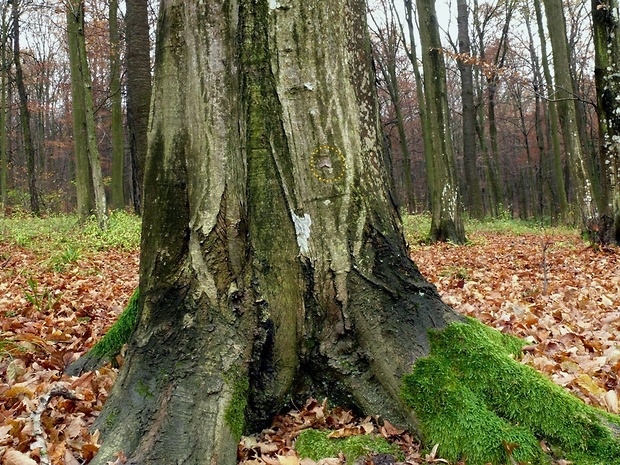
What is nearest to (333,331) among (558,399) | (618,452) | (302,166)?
(302,166)

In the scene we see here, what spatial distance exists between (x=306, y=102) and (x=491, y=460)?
1.95 meters

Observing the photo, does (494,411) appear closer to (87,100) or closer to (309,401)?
(309,401)

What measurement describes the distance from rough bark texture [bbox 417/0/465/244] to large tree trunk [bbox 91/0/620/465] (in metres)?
9.72

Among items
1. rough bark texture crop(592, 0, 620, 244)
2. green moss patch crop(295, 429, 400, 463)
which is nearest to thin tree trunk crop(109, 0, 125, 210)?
rough bark texture crop(592, 0, 620, 244)

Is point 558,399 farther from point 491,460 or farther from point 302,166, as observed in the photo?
point 302,166

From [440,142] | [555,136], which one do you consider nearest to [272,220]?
[440,142]

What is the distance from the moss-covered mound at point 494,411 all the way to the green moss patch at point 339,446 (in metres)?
0.22

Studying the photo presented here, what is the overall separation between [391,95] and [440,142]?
40.7 ft

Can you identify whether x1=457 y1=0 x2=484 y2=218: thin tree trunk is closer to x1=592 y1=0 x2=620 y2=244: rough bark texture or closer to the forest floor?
x1=592 y1=0 x2=620 y2=244: rough bark texture

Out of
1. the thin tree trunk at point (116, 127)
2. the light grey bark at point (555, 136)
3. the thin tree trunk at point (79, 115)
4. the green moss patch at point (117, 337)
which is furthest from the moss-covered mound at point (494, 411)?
the light grey bark at point (555, 136)

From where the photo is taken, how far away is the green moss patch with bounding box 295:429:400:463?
223cm

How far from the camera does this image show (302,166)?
253cm

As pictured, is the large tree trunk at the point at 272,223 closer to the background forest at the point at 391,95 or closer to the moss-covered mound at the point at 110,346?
the moss-covered mound at the point at 110,346

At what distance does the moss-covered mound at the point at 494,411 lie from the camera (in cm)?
208
